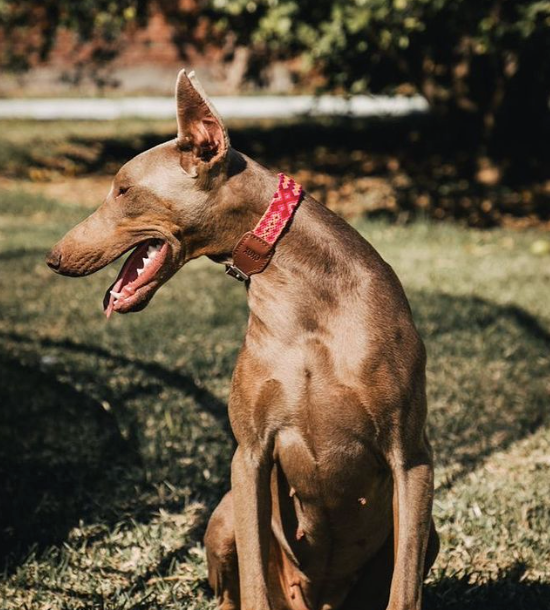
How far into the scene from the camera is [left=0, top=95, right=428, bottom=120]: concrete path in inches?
736

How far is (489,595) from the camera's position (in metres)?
3.34

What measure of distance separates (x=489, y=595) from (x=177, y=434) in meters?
1.88

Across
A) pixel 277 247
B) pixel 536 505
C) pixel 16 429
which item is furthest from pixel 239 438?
pixel 16 429

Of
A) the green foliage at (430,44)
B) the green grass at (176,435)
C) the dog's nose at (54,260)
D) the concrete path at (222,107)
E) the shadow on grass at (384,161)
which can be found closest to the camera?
the dog's nose at (54,260)

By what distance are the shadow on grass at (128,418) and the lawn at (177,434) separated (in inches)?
0.4

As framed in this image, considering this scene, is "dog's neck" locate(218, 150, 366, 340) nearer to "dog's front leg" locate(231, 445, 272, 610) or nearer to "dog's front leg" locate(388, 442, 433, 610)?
"dog's front leg" locate(231, 445, 272, 610)

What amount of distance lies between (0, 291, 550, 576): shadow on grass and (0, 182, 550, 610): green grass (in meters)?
0.01

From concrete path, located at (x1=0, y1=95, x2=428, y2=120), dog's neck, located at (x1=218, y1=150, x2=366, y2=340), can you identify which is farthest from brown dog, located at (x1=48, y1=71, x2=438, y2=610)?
concrete path, located at (x1=0, y1=95, x2=428, y2=120)

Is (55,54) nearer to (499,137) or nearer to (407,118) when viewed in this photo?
(407,118)

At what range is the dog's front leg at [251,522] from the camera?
8.72ft

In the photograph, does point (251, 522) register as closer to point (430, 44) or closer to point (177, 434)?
point (177, 434)

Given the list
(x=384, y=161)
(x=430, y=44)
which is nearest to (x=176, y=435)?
(x=430, y=44)

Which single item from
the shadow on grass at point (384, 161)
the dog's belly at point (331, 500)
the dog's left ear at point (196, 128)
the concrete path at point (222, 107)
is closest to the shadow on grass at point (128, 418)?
the dog's belly at point (331, 500)

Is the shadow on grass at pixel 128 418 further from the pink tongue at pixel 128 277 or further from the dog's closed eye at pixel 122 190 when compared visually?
the dog's closed eye at pixel 122 190
